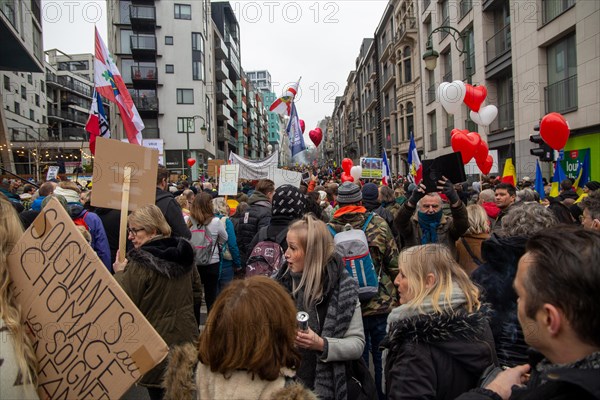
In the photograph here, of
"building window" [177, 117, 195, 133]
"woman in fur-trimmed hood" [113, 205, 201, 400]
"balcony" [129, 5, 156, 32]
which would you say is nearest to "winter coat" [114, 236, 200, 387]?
"woman in fur-trimmed hood" [113, 205, 201, 400]

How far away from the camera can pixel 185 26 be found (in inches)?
1740

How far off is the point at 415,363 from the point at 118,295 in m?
1.39

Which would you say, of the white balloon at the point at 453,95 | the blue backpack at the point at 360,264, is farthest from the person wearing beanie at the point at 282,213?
the white balloon at the point at 453,95

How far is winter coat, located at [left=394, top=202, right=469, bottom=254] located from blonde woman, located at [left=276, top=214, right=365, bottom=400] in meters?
2.09

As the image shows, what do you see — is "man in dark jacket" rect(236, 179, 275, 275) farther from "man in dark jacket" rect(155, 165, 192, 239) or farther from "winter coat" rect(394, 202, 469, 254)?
"winter coat" rect(394, 202, 469, 254)

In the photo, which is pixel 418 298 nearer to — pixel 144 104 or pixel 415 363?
pixel 415 363

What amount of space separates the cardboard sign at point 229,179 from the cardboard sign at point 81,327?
287 inches

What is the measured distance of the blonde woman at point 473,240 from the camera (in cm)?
456

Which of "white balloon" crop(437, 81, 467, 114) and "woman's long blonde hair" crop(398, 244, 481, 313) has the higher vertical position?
"white balloon" crop(437, 81, 467, 114)

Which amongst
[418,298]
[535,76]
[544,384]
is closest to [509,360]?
[418,298]

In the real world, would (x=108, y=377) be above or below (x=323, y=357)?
above

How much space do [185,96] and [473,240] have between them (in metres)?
43.4

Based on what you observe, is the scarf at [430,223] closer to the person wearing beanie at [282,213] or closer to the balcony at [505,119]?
the person wearing beanie at [282,213]

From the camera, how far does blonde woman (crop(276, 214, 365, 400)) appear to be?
8.68ft
